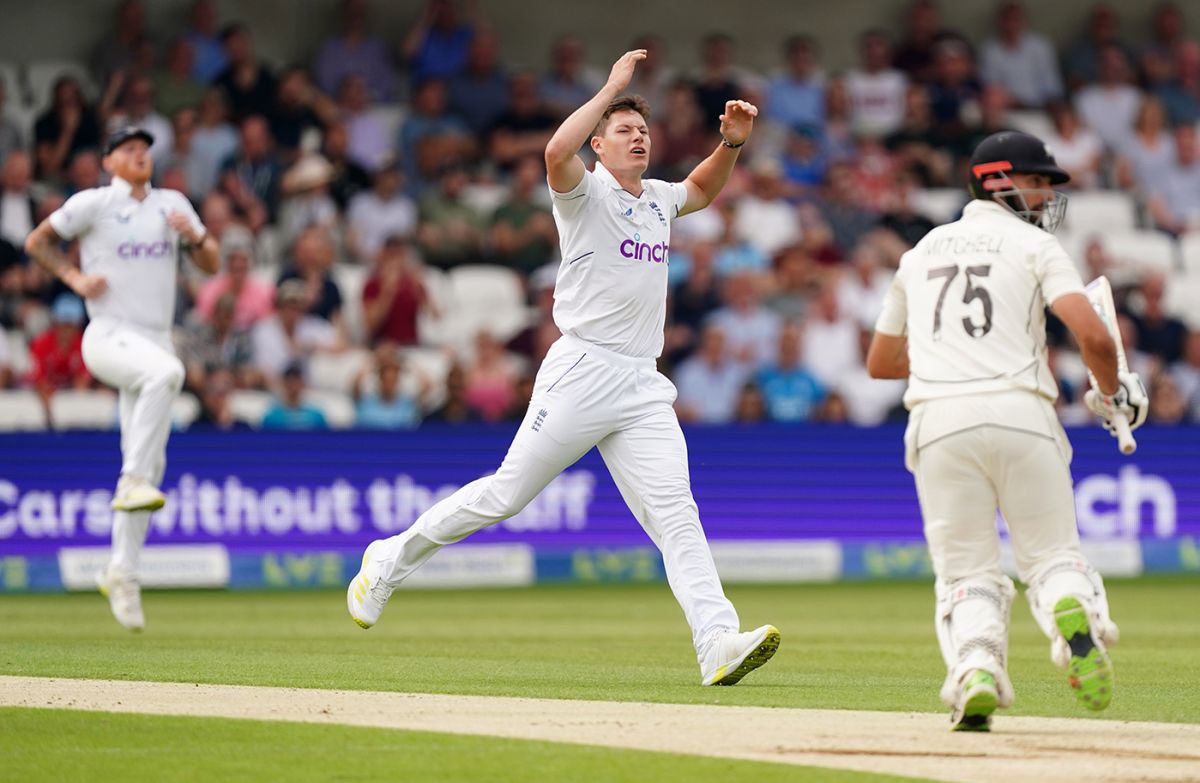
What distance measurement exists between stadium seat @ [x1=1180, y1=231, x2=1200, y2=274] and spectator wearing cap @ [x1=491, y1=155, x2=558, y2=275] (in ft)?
21.1

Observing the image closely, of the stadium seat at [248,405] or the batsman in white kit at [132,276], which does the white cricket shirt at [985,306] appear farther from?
the stadium seat at [248,405]

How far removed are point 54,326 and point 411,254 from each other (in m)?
3.32

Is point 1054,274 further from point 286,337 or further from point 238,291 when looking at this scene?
point 238,291

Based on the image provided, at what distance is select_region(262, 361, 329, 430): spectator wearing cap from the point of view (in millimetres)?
15836

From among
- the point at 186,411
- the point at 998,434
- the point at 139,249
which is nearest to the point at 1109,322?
the point at 998,434

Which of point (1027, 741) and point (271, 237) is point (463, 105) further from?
point (1027, 741)

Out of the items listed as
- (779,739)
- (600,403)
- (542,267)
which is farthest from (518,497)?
(542,267)

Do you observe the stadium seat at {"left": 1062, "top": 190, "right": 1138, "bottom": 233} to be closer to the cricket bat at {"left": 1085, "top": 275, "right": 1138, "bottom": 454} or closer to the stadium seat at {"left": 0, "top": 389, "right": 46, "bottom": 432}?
the stadium seat at {"left": 0, "top": 389, "right": 46, "bottom": 432}

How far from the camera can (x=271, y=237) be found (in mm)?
17922

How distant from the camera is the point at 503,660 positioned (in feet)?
30.0

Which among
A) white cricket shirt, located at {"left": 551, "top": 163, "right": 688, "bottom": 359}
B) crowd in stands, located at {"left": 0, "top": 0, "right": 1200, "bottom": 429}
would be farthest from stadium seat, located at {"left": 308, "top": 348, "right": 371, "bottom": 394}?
white cricket shirt, located at {"left": 551, "top": 163, "right": 688, "bottom": 359}

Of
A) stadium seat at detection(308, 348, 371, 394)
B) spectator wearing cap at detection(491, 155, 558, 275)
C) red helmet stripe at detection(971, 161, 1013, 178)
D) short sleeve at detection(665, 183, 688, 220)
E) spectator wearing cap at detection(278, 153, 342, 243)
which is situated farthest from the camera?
spectator wearing cap at detection(491, 155, 558, 275)

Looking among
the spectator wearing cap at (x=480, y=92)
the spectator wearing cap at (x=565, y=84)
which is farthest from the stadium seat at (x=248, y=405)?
the spectator wearing cap at (x=565, y=84)

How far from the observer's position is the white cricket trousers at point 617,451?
793 centimetres
